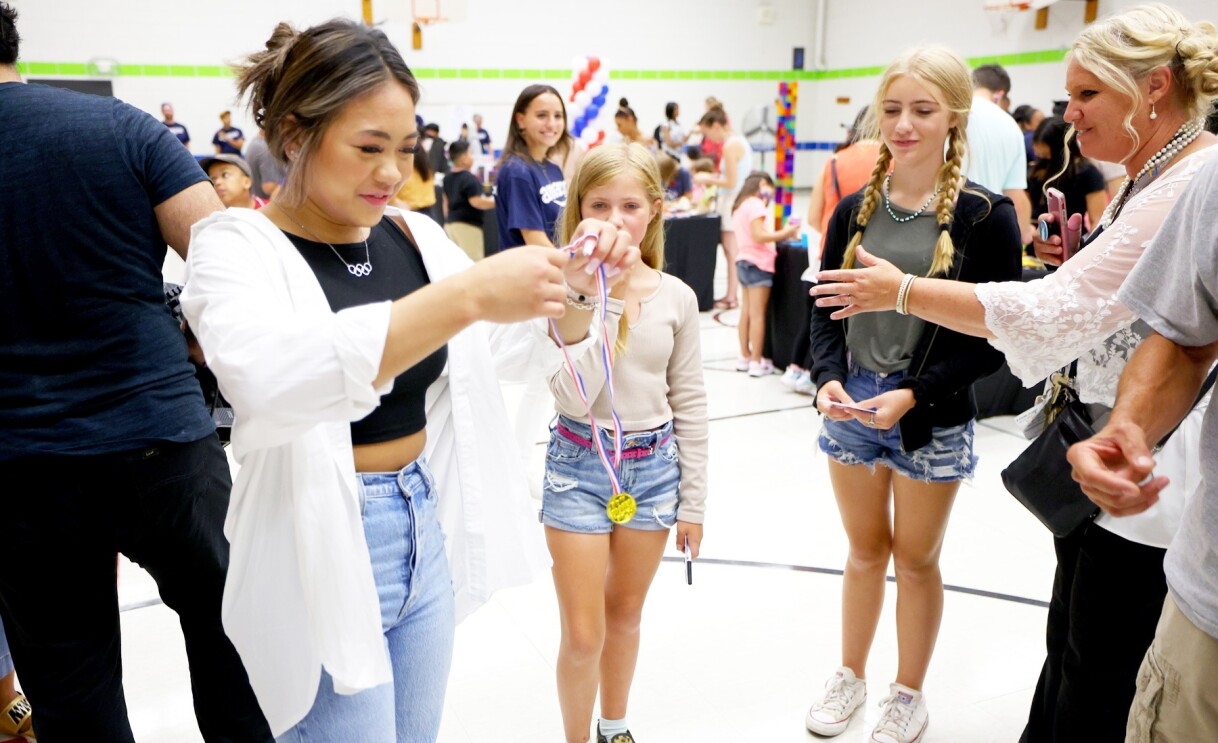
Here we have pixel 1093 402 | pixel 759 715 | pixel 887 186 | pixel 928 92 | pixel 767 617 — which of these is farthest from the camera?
pixel 767 617

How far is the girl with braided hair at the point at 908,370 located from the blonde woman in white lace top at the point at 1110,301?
346 millimetres

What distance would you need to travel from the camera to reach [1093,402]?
1.87m

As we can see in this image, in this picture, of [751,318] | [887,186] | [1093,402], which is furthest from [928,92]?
[751,318]

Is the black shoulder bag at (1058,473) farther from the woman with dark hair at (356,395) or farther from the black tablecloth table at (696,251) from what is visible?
the black tablecloth table at (696,251)

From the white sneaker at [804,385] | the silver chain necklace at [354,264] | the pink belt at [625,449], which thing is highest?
the silver chain necklace at [354,264]

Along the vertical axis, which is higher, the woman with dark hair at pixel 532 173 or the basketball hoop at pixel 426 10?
the basketball hoop at pixel 426 10

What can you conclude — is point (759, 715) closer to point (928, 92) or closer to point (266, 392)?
point (928, 92)

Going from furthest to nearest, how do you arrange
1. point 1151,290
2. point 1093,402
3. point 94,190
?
point 1093,402, point 94,190, point 1151,290

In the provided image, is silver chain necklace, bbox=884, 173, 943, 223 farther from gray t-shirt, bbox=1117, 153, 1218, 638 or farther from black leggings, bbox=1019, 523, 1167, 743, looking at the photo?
gray t-shirt, bbox=1117, 153, 1218, 638

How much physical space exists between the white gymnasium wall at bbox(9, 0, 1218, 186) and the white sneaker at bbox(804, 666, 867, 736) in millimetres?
9580

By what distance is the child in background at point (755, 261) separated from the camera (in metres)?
6.09

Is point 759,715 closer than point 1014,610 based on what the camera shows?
Yes

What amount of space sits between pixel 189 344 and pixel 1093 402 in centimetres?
189

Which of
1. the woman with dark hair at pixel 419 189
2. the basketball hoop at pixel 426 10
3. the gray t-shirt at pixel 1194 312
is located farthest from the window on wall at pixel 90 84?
the gray t-shirt at pixel 1194 312
